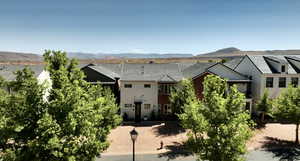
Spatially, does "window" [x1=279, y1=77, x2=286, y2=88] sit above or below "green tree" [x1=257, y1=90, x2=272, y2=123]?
above

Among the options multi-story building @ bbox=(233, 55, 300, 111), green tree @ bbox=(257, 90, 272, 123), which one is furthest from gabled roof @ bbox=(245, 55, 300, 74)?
green tree @ bbox=(257, 90, 272, 123)

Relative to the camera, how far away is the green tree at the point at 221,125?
1348 centimetres

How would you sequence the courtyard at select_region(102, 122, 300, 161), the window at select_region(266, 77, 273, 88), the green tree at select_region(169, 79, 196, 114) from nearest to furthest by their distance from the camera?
the courtyard at select_region(102, 122, 300, 161) → the green tree at select_region(169, 79, 196, 114) → the window at select_region(266, 77, 273, 88)

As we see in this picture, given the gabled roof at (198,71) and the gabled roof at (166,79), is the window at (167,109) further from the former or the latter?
the gabled roof at (198,71)

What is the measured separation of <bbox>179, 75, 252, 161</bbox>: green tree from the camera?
13477mm

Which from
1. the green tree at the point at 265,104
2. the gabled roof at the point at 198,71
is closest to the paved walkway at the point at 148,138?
the gabled roof at the point at 198,71

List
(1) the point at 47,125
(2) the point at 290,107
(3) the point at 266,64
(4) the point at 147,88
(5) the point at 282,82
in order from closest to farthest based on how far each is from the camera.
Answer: (1) the point at 47,125 < (2) the point at 290,107 < (4) the point at 147,88 < (5) the point at 282,82 < (3) the point at 266,64

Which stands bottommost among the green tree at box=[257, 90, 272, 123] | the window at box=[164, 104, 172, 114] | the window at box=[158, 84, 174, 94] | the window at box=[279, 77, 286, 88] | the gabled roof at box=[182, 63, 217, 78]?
the window at box=[164, 104, 172, 114]

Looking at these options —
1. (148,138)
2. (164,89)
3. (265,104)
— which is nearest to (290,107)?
(265,104)

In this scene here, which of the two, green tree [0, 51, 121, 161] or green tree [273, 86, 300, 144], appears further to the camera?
green tree [273, 86, 300, 144]

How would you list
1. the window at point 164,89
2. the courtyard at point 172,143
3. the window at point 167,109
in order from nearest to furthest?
the courtyard at point 172,143 → the window at point 164,89 → the window at point 167,109

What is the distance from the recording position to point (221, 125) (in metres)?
13.6

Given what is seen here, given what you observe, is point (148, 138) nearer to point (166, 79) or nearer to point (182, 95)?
point (182, 95)

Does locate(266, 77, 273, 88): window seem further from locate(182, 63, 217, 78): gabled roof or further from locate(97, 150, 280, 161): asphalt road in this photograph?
locate(97, 150, 280, 161): asphalt road
